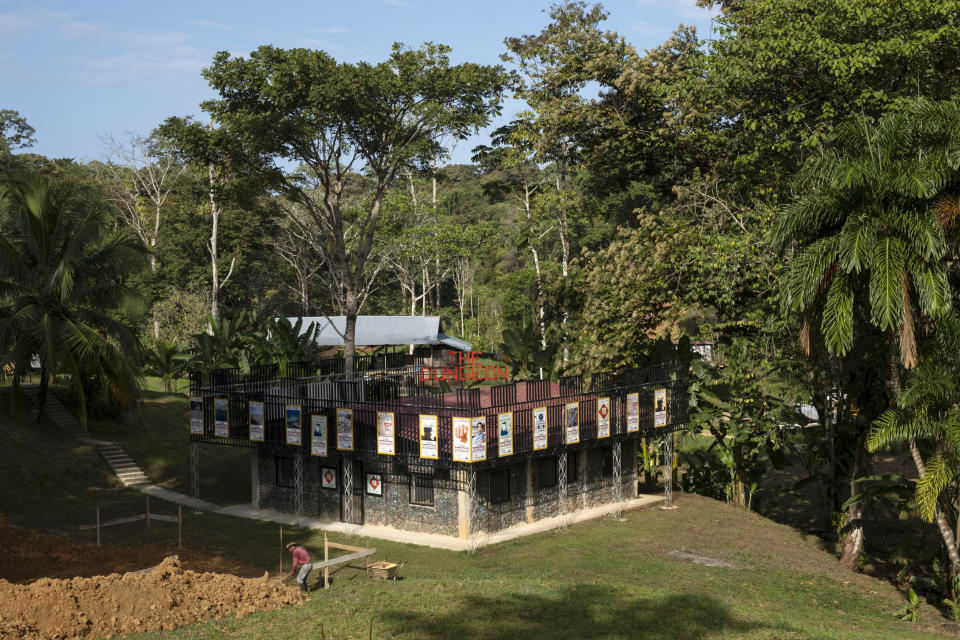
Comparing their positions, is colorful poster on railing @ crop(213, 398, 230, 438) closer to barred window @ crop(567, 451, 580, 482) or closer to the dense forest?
the dense forest

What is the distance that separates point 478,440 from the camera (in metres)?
24.3

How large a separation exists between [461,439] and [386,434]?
9.04 ft

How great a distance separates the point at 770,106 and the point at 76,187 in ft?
86.1

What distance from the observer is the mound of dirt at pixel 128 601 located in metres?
15.4

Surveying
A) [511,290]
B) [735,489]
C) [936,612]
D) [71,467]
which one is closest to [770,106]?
[735,489]

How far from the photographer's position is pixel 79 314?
1289 inches

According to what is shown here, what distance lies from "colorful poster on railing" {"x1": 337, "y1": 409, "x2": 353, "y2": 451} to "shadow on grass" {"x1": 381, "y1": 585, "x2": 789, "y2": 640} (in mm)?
9581

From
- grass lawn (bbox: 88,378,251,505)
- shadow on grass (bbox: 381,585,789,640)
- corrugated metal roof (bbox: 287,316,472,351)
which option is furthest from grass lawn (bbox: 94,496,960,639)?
corrugated metal roof (bbox: 287,316,472,351)

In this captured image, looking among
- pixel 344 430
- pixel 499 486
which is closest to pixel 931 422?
pixel 499 486

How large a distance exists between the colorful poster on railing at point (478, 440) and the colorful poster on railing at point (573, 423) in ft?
12.1

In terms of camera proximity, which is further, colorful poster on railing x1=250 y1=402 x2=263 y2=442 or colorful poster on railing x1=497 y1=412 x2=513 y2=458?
colorful poster on railing x1=250 y1=402 x2=263 y2=442

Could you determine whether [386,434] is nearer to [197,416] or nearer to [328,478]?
[328,478]

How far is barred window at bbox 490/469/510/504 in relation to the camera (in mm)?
26594

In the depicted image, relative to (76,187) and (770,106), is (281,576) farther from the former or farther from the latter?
(770,106)
